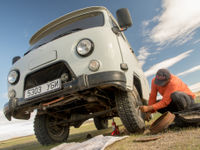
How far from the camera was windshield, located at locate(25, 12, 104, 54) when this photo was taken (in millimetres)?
2535

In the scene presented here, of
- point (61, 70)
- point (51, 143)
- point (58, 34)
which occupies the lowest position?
point (51, 143)

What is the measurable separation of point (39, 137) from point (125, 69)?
2.05m

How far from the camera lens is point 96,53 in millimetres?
2051

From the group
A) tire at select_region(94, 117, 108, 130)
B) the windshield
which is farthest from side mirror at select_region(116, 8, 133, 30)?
tire at select_region(94, 117, 108, 130)

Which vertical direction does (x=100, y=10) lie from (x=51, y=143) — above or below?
above

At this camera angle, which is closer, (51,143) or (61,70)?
(61,70)

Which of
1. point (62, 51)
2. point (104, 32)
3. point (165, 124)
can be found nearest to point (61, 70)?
point (62, 51)

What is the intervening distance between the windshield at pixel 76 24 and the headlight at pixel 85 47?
47 cm

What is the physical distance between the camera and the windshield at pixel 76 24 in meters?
2.54

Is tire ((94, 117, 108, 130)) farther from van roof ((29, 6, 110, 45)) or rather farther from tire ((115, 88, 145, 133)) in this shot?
van roof ((29, 6, 110, 45))

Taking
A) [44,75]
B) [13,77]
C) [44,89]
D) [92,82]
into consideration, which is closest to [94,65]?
[92,82]

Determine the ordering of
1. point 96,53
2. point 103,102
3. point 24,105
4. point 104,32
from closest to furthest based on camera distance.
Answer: point 96,53
point 104,32
point 24,105
point 103,102

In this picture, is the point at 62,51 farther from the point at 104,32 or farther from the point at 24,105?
the point at 24,105

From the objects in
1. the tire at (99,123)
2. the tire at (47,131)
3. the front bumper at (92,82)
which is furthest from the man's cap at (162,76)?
the tire at (99,123)
